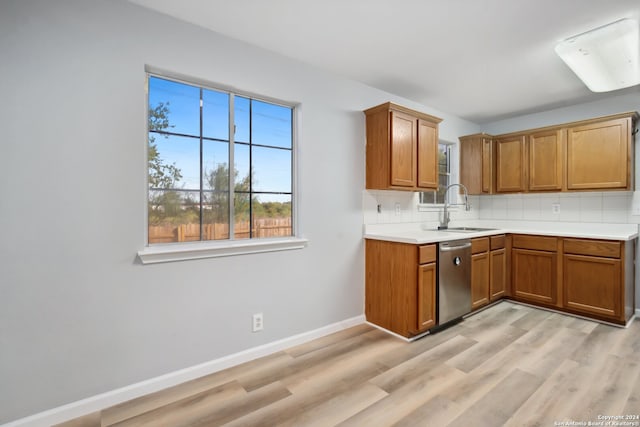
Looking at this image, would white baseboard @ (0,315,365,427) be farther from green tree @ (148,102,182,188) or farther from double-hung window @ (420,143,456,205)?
double-hung window @ (420,143,456,205)

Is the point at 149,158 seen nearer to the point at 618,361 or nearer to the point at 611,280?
the point at 618,361

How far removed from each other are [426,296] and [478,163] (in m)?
2.29

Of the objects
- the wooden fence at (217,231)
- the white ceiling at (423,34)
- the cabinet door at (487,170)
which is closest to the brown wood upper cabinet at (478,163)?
the cabinet door at (487,170)

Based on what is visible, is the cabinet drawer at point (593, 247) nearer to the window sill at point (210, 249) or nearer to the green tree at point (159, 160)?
the window sill at point (210, 249)

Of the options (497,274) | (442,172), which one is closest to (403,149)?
(442,172)

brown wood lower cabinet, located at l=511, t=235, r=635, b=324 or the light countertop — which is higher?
the light countertop

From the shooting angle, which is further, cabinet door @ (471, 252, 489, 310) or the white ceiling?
cabinet door @ (471, 252, 489, 310)

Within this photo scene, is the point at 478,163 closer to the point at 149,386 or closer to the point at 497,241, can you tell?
the point at 497,241

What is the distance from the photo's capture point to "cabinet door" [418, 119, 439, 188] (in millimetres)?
3145

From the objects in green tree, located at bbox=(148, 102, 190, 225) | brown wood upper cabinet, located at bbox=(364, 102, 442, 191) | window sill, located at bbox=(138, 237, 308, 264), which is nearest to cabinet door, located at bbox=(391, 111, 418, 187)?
brown wood upper cabinet, located at bbox=(364, 102, 442, 191)

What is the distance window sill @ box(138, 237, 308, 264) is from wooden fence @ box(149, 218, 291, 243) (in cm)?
6

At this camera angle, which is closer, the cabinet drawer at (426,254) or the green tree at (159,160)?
the green tree at (159,160)

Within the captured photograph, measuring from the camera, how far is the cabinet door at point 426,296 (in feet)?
8.73

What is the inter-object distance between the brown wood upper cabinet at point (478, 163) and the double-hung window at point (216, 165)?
268 centimetres
